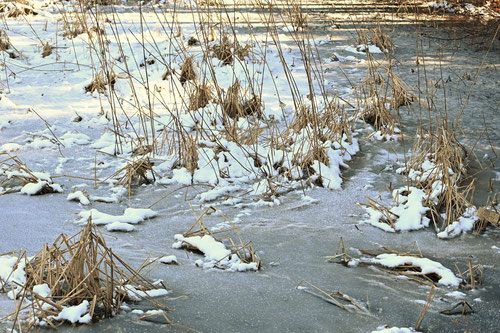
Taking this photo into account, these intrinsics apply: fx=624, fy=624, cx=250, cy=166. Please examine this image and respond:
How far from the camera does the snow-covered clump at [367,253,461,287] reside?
9.32 ft

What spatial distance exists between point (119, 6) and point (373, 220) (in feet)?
21.6

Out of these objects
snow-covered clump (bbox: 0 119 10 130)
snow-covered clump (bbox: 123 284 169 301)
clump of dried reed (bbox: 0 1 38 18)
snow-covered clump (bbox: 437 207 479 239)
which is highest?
clump of dried reed (bbox: 0 1 38 18)

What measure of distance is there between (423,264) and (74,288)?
5.24 ft

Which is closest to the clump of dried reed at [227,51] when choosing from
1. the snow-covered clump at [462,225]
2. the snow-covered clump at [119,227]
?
the snow-covered clump at [119,227]

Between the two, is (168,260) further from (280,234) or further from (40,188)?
(40,188)

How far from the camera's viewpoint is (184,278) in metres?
2.80

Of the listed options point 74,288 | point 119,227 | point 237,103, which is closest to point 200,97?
point 237,103

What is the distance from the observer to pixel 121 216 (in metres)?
3.50

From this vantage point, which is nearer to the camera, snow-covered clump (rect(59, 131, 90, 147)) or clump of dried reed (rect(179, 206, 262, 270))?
clump of dried reed (rect(179, 206, 262, 270))

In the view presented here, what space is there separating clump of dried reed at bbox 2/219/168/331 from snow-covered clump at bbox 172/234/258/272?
1.53ft

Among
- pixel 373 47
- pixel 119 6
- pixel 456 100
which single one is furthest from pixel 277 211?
pixel 119 6

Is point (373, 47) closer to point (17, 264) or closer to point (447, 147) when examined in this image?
point (447, 147)

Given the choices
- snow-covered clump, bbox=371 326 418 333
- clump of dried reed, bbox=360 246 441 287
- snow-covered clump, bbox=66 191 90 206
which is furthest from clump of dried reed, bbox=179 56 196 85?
snow-covered clump, bbox=371 326 418 333

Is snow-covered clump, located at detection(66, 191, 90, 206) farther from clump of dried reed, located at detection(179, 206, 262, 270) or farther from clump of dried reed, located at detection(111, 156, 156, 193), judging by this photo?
clump of dried reed, located at detection(179, 206, 262, 270)
